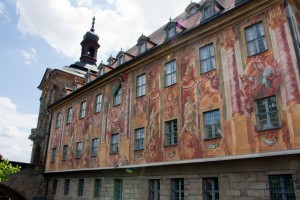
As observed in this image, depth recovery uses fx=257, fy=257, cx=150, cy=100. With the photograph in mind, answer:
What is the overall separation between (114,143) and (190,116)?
573cm

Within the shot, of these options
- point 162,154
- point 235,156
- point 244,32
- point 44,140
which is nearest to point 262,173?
point 235,156

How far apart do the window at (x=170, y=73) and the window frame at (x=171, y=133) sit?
6.58ft

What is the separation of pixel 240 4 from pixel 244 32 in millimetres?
1125

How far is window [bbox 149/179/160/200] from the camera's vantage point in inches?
461

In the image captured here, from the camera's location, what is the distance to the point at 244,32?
10430mm

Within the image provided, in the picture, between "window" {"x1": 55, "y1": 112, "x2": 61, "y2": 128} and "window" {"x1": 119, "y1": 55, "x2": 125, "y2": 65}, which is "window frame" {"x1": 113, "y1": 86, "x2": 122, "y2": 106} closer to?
"window" {"x1": 119, "y1": 55, "x2": 125, "y2": 65}

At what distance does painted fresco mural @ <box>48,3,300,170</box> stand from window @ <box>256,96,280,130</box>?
17 cm

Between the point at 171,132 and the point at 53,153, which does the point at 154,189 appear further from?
the point at 53,153

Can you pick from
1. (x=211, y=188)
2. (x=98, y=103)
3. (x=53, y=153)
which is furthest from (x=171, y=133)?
(x=53, y=153)

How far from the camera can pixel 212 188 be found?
9.76 metres

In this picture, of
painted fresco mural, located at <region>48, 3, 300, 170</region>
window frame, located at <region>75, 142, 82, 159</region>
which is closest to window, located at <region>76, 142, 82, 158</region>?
window frame, located at <region>75, 142, 82, 159</region>

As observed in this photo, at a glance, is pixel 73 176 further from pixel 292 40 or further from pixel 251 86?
pixel 292 40

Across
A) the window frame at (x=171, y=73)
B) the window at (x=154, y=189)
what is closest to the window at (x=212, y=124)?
the window frame at (x=171, y=73)

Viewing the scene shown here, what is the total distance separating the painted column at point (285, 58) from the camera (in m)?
8.35
